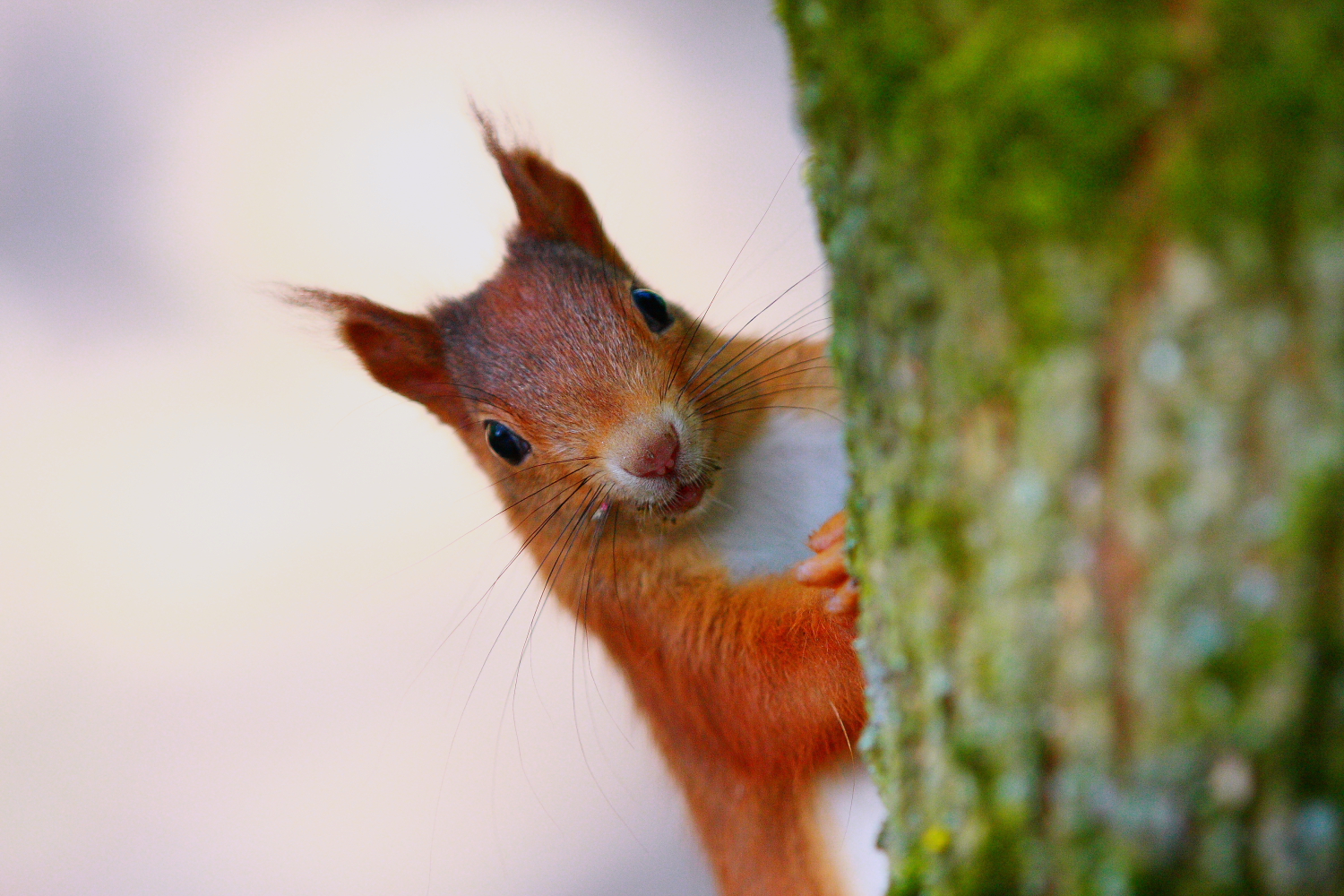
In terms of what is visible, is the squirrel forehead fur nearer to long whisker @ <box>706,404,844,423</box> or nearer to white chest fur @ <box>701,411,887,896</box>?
long whisker @ <box>706,404,844,423</box>

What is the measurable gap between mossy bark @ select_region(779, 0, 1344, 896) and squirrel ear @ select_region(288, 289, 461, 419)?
96 cm

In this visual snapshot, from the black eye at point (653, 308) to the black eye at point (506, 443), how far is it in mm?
227

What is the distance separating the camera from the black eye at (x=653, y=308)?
1194mm

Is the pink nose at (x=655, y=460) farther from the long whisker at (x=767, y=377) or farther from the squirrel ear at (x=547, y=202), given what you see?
the squirrel ear at (x=547, y=202)

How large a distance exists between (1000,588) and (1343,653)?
0.12 meters

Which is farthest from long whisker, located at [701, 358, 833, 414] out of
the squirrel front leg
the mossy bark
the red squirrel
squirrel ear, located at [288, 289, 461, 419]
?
the mossy bark

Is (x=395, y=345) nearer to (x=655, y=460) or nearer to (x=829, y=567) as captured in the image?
(x=655, y=460)

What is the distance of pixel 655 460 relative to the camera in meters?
1.00

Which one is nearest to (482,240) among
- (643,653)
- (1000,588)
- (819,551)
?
(643,653)

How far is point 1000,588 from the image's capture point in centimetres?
38

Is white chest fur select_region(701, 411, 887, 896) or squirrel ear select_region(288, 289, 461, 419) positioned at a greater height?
squirrel ear select_region(288, 289, 461, 419)

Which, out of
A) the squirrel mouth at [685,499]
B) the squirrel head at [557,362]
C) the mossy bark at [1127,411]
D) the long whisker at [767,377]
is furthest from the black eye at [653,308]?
the mossy bark at [1127,411]

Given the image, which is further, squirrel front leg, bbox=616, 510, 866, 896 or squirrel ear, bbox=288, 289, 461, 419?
squirrel ear, bbox=288, 289, 461, 419

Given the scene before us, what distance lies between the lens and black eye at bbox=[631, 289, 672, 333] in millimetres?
1194
